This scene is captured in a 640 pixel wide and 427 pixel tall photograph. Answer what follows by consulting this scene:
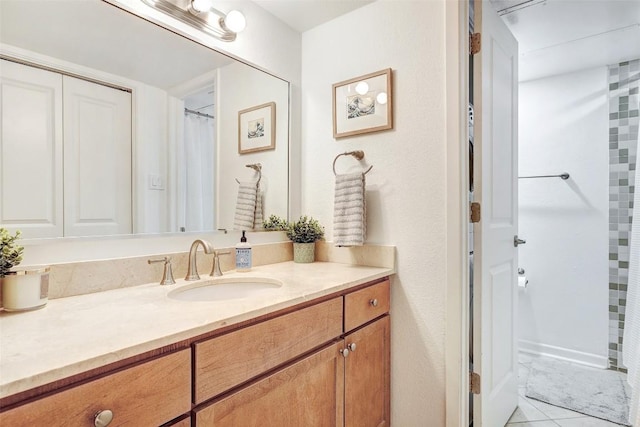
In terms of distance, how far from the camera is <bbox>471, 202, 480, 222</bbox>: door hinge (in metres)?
1.49

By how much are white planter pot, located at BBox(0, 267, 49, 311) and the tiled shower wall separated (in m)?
3.17

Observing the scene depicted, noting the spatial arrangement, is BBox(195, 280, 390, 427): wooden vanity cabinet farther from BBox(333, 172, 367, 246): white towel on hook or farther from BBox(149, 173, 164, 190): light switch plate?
BBox(149, 173, 164, 190): light switch plate

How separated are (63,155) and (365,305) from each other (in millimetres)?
1223

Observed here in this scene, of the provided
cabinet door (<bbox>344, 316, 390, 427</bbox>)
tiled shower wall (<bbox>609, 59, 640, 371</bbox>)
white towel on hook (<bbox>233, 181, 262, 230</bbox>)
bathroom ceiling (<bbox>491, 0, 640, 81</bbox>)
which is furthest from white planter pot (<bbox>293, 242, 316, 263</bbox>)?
tiled shower wall (<bbox>609, 59, 640, 371</bbox>)

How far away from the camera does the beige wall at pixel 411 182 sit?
4.92 feet

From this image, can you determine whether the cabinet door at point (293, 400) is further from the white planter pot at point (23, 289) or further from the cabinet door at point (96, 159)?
the cabinet door at point (96, 159)

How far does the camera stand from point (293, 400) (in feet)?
3.52

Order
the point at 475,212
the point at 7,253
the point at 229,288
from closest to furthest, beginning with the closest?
the point at 7,253 < the point at 229,288 < the point at 475,212

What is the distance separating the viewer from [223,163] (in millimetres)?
1621

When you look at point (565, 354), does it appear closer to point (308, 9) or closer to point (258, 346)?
point (258, 346)

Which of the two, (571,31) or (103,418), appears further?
(571,31)

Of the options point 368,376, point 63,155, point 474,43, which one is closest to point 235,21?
point 63,155

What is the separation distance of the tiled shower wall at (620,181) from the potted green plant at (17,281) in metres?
3.17

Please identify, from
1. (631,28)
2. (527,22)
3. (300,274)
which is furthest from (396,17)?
(631,28)
